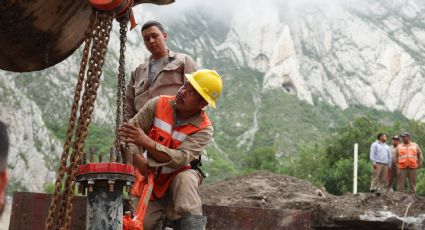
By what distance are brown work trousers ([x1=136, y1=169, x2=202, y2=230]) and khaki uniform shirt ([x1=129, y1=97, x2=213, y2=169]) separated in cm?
10

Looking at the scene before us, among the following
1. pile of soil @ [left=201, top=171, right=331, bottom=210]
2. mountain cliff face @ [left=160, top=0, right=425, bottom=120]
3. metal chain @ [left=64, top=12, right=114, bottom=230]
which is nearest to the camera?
metal chain @ [left=64, top=12, right=114, bottom=230]

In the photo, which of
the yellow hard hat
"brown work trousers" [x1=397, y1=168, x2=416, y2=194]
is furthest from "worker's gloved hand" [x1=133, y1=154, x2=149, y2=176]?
"brown work trousers" [x1=397, y1=168, x2=416, y2=194]

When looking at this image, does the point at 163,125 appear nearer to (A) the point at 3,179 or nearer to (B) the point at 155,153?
(B) the point at 155,153

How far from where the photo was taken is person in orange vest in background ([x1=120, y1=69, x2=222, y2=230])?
353cm

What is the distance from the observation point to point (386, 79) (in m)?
83.2

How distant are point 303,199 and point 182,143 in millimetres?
9391

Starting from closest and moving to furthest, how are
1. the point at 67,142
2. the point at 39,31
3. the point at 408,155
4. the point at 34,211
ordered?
the point at 67,142, the point at 39,31, the point at 34,211, the point at 408,155

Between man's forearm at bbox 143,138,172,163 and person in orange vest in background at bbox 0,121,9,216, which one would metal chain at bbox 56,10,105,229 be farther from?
person in orange vest in background at bbox 0,121,9,216

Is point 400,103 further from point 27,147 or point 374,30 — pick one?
point 27,147

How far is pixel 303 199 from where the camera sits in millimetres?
12719

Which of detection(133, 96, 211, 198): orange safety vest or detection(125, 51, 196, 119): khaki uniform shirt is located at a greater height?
detection(125, 51, 196, 119): khaki uniform shirt

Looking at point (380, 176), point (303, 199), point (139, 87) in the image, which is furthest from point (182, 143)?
point (380, 176)

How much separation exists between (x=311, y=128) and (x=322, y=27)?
26671 mm

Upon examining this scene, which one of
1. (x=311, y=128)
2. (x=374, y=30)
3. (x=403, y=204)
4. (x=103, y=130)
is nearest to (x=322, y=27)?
(x=374, y=30)
